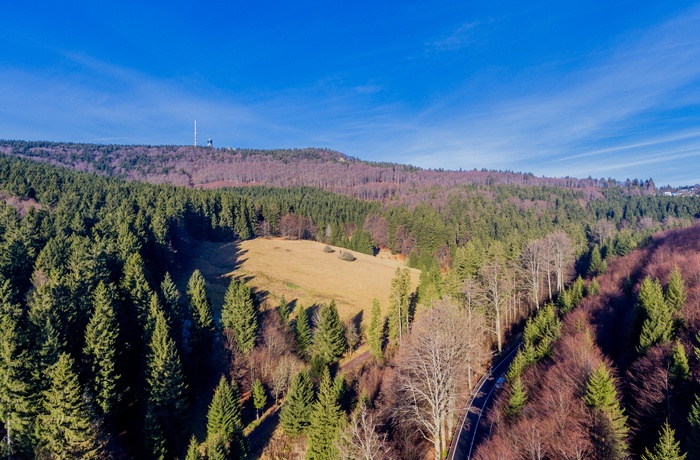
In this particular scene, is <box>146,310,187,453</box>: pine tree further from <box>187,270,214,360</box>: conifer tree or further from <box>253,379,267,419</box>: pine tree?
<box>187,270,214,360</box>: conifer tree

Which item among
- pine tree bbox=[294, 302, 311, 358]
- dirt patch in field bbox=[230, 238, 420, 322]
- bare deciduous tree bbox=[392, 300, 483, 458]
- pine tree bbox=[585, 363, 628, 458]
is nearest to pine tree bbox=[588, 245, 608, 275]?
dirt patch in field bbox=[230, 238, 420, 322]

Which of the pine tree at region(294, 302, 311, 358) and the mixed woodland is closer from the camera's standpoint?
the mixed woodland

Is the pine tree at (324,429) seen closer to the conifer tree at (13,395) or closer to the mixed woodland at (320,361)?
the mixed woodland at (320,361)

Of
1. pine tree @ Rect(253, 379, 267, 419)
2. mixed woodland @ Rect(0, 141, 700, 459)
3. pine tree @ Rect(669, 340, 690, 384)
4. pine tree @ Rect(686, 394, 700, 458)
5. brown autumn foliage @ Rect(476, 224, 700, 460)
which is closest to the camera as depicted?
pine tree @ Rect(686, 394, 700, 458)

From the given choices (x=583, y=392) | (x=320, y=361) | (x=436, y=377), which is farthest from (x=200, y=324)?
(x=583, y=392)

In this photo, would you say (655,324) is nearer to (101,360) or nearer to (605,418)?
(605,418)

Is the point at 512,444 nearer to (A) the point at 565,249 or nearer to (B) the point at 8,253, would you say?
(A) the point at 565,249
